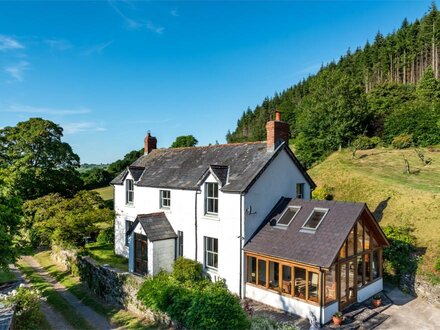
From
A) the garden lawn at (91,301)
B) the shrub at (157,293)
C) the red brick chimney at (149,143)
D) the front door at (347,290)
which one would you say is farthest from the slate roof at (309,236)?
the red brick chimney at (149,143)

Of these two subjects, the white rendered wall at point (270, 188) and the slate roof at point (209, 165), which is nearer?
the white rendered wall at point (270, 188)

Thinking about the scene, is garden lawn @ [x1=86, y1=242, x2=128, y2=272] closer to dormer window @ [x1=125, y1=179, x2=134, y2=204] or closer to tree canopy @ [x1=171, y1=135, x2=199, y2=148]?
dormer window @ [x1=125, y1=179, x2=134, y2=204]

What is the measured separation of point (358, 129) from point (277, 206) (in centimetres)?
3732

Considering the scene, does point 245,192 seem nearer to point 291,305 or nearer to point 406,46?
point 291,305

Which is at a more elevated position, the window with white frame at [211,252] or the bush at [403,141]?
the bush at [403,141]

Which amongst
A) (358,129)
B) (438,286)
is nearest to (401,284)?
(438,286)

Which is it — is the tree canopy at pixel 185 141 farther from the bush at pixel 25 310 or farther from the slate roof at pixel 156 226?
the bush at pixel 25 310

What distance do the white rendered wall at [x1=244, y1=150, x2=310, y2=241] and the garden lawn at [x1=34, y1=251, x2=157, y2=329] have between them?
782 centimetres

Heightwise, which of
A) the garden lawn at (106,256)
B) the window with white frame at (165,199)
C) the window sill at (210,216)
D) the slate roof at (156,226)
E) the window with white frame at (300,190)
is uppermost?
the window with white frame at (300,190)

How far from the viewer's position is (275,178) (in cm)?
2003

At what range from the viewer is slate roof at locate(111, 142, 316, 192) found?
19.4 meters

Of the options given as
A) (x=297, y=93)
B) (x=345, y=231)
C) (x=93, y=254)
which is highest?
(x=297, y=93)

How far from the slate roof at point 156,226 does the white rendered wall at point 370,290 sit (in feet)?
41.4

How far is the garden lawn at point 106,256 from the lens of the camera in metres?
25.1
